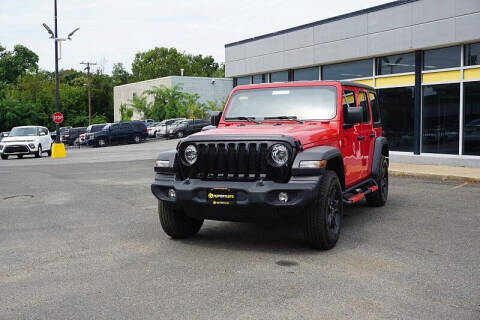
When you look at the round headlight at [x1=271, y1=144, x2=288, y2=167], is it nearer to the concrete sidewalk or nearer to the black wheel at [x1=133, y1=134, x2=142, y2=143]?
the concrete sidewalk

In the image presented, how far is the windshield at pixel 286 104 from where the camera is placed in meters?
7.38

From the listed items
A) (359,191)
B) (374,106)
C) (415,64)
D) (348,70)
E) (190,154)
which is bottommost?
(359,191)

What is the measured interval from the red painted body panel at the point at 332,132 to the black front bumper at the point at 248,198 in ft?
2.04

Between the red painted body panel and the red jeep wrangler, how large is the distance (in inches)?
0.6

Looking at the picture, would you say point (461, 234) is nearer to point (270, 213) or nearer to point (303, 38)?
point (270, 213)

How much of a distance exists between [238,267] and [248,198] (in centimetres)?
77

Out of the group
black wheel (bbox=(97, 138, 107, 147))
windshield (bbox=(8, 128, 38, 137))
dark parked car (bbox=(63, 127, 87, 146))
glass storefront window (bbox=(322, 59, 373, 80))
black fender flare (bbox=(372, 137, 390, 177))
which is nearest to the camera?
black fender flare (bbox=(372, 137, 390, 177))

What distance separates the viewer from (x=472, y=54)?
52.3ft

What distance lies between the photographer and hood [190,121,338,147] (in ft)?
20.9

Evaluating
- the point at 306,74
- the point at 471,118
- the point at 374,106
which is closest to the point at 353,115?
the point at 374,106

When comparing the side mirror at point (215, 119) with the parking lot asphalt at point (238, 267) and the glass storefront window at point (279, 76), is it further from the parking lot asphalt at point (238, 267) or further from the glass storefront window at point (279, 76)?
the glass storefront window at point (279, 76)

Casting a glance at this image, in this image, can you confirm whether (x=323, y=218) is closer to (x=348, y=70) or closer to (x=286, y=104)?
(x=286, y=104)

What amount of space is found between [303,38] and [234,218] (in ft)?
54.1

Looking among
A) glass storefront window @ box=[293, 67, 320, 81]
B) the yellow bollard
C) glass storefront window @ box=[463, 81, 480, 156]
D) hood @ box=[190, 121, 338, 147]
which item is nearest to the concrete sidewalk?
glass storefront window @ box=[463, 81, 480, 156]
